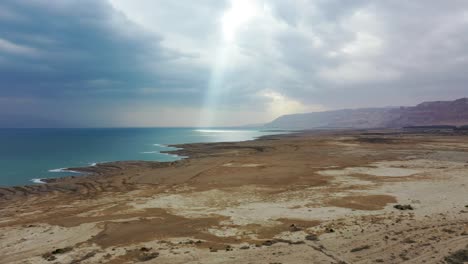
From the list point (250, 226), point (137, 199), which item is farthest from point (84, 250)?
point (137, 199)

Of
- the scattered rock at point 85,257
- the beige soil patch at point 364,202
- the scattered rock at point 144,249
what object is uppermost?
the scattered rock at point 144,249

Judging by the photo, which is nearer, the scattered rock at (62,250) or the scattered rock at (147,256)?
the scattered rock at (147,256)

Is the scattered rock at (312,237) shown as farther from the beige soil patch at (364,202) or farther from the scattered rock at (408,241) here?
the beige soil patch at (364,202)

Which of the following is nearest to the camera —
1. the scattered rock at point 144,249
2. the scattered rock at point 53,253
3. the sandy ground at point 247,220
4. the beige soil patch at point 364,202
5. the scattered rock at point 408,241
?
the sandy ground at point 247,220

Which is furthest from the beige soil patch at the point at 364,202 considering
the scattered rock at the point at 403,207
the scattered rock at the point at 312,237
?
the scattered rock at the point at 312,237

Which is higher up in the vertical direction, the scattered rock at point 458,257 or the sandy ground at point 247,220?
the scattered rock at point 458,257

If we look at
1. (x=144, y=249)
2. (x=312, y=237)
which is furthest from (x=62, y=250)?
(x=312, y=237)

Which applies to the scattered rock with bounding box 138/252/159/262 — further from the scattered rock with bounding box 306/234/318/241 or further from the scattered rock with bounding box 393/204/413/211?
the scattered rock with bounding box 393/204/413/211

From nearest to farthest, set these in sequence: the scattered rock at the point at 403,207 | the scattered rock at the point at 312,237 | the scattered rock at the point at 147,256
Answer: the scattered rock at the point at 147,256
the scattered rock at the point at 312,237
the scattered rock at the point at 403,207
